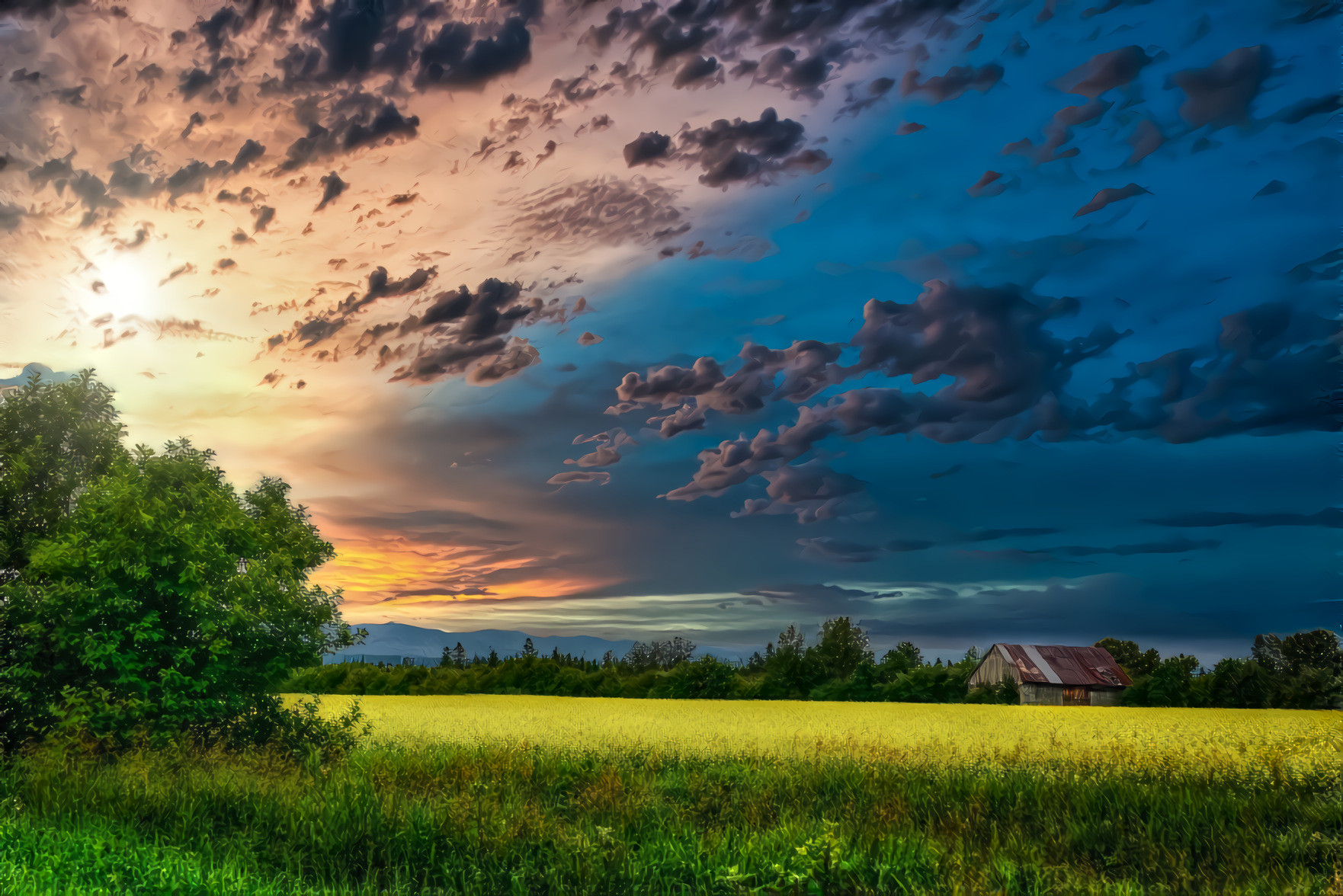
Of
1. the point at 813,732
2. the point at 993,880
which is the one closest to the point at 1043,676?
the point at 813,732

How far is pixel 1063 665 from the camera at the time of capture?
2456 inches

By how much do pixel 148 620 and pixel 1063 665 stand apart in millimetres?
64797

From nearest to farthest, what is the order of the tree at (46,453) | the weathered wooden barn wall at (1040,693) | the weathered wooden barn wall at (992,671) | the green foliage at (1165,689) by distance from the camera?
the tree at (46,453), the green foliage at (1165,689), the weathered wooden barn wall at (1040,693), the weathered wooden barn wall at (992,671)

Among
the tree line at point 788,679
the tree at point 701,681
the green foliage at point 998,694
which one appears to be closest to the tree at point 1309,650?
the tree line at point 788,679

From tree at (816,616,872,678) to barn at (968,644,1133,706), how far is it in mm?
15630

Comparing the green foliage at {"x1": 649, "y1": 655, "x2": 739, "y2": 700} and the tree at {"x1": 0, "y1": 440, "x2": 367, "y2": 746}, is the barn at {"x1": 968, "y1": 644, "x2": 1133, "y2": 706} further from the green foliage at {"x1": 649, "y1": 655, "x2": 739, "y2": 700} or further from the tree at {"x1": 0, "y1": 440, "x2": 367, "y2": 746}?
the tree at {"x1": 0, "y1": 440, "x2": 367, "y2": 746}

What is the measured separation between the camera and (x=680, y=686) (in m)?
63.3

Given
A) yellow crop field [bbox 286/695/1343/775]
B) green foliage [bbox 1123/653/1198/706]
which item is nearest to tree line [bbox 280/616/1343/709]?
green foliage [bbox 1123/653/1198/706]

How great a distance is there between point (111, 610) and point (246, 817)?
266 inches

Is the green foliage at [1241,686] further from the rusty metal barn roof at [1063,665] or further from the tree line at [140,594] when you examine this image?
the tree line at [140,594]

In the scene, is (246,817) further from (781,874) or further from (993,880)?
(993,880)

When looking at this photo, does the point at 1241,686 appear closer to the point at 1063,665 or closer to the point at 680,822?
the point at 1063,665

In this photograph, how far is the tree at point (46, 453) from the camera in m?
16.7

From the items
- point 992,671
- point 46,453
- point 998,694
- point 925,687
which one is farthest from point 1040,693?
point 46,453
